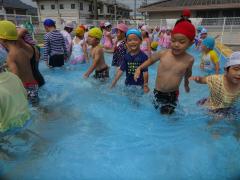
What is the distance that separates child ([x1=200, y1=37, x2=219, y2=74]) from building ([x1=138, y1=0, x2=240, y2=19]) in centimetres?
1697

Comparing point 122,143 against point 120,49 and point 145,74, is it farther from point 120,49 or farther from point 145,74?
point 120,49

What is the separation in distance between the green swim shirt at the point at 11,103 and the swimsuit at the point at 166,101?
2.07 meters

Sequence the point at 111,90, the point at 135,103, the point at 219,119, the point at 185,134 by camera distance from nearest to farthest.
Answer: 1. the point at 219,119
2. the point at 185,134
3. the point at 135,103
4. the point at 111,90

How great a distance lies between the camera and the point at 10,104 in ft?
8.91

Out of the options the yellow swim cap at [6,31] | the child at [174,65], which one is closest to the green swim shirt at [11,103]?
the yellow swim cap at [6,31]

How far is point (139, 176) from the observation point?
9.86 feet

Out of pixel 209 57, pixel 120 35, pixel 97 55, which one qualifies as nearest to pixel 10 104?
pixel 97 55

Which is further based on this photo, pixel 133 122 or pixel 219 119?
pixel 133 122

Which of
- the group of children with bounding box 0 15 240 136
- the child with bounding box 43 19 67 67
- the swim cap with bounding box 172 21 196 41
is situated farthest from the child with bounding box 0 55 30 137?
the child with bounding box 43 19 67 67

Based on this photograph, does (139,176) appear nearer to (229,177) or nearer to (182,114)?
(229,177)

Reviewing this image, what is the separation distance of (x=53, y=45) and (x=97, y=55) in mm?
1687

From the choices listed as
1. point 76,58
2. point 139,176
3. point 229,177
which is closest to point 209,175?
point 229,177

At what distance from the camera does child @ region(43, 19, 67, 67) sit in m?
6.48

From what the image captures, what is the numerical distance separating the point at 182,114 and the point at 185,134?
490mm
